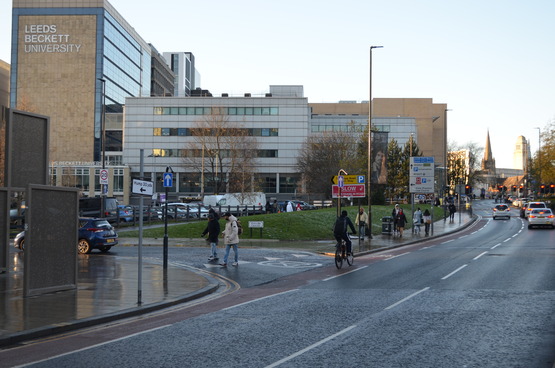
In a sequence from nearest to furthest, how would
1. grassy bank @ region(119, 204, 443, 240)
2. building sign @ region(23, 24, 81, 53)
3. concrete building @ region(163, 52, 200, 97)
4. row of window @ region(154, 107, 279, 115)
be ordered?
grassy bank @ region(119, 204, 443, 240) → row of window @ region(154, 107, 279, 115) → building sign @ region(23, 24, 81, 53) → concrete building @ region(163, 52, 200, 97)

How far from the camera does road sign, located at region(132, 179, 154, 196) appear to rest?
1383 centimetres

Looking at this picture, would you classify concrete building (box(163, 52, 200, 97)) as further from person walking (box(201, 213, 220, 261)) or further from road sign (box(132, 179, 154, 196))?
road sign (box(132, 179, 154, 196))

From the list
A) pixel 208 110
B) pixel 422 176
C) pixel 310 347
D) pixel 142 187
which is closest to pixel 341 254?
pixel 142 187

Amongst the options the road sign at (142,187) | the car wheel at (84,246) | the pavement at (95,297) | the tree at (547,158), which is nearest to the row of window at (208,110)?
the tree at (547,158)

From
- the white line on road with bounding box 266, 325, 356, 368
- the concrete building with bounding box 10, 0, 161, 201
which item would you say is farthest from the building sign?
the white line on road with bounding box 266, 325, 356, 368

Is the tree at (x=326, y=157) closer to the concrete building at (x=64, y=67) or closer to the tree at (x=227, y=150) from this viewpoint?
the tree at (x=227, y=150)

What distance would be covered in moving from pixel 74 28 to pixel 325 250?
89795 mm

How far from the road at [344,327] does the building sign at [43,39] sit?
96.1 metres

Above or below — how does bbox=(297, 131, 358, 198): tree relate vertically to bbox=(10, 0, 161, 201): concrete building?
below

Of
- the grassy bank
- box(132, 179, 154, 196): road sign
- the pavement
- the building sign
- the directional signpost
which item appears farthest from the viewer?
the building sign

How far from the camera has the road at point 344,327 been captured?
840 centimetres

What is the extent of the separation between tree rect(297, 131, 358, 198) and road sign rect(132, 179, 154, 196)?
52531 millimetres

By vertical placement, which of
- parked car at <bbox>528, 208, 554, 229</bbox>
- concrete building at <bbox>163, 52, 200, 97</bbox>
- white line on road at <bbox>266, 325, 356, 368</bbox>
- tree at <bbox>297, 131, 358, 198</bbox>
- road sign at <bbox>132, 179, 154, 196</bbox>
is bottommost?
white line on road at <bbox>266, 325, 356, 368</bbox>

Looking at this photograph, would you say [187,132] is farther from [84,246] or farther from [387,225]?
[84,246]
